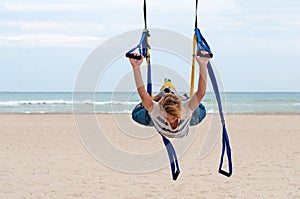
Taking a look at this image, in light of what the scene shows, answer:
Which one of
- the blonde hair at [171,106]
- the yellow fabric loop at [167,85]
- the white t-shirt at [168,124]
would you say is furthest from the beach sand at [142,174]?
the blonde hair at [171,106]

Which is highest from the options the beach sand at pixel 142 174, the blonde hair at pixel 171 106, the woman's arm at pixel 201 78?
the woman's arm at pixel 201 78

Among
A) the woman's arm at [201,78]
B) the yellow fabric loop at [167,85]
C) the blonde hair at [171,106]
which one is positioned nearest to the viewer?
the woman's arm at [201,78]

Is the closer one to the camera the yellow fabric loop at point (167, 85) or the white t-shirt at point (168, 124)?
the white t-shirt at point (168, 124)

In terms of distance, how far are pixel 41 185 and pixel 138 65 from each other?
20.3 ft

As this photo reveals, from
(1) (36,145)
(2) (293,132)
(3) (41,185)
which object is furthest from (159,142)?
(3) (41,185)

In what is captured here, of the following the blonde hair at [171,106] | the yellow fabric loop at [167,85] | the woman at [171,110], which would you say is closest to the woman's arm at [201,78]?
the woman at [171,110]

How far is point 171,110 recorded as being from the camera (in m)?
4.86

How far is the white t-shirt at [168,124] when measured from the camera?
4.89m

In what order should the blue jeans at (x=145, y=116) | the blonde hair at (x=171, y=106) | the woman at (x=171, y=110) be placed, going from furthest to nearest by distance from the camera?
the blue jeans at (x=145, y=116) < the blonde hair at (x=171, y=106) < the woman at (x=171, y=110)

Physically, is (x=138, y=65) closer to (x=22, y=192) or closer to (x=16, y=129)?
(x=22, y=192)

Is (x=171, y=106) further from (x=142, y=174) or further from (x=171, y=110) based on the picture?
(x=142, y=174)

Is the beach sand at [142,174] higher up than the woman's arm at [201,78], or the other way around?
the woman's arm at [201,78]

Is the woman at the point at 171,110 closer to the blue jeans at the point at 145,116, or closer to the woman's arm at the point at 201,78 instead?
the woman's arm at the point at 201,78

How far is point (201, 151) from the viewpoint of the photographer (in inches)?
568
